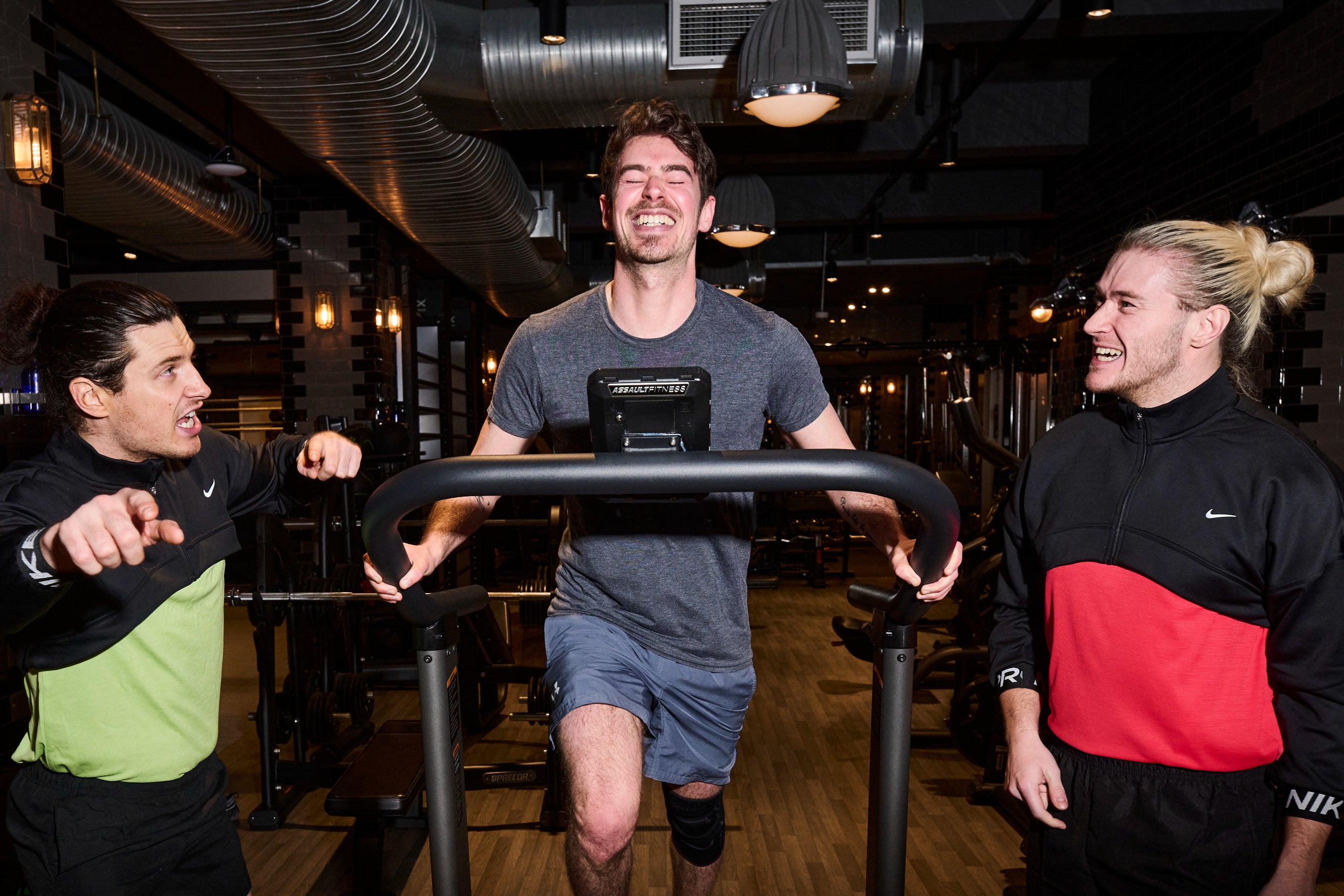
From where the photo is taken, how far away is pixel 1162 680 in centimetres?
150

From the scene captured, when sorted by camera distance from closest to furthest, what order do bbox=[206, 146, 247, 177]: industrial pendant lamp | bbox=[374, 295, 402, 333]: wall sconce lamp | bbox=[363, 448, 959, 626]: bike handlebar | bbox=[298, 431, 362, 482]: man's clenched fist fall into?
bbox=[363, 448, 959, 626]: bike handlebar < bbox=[298, 431, 362, 482]: man's clenched fist < bbox=[206, 146, 247, 177]: industrial pendant lamp < bbox=[374, 295, 402, 333]: wall sconce lamp

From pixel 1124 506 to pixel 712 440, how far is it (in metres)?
0.79

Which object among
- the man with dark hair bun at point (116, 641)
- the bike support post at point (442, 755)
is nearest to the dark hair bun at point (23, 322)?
the man with dark hair bun at point (116, 641)

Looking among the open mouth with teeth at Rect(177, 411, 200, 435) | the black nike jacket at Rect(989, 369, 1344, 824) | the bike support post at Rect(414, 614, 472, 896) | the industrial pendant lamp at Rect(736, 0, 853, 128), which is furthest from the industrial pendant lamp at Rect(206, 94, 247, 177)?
the black nike jacket at Rect(989, 369, 1344, 824)

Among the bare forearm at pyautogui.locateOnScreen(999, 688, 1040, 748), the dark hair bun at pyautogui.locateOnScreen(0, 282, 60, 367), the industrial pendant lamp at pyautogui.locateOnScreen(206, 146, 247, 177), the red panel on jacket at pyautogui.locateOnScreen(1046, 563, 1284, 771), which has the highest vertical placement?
the industrial pendant lamp at pyautogui.locateOnScreen(206, 146, 247, 177)

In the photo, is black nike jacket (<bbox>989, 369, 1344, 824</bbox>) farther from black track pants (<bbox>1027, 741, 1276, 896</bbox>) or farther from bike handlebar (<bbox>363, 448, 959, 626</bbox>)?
bike handlebar (<bbox>363, 448, 959, 626</bbox>)

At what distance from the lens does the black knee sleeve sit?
5.91ft

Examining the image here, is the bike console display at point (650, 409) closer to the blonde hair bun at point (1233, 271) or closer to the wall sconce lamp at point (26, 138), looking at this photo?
the blonde hair bun at point (1233, 271)

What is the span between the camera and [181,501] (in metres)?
1.76

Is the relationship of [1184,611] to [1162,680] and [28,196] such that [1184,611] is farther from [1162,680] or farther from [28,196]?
[28,196]

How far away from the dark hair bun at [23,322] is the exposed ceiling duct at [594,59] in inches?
92.7

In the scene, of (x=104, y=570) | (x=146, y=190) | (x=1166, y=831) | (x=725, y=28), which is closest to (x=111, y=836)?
(x=104, y=570)

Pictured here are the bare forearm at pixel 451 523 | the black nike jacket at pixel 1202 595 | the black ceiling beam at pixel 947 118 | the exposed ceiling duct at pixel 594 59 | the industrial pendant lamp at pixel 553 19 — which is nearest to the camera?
the black nike jacket at pixel 1202 595

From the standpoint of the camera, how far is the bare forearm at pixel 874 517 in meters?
1.54
